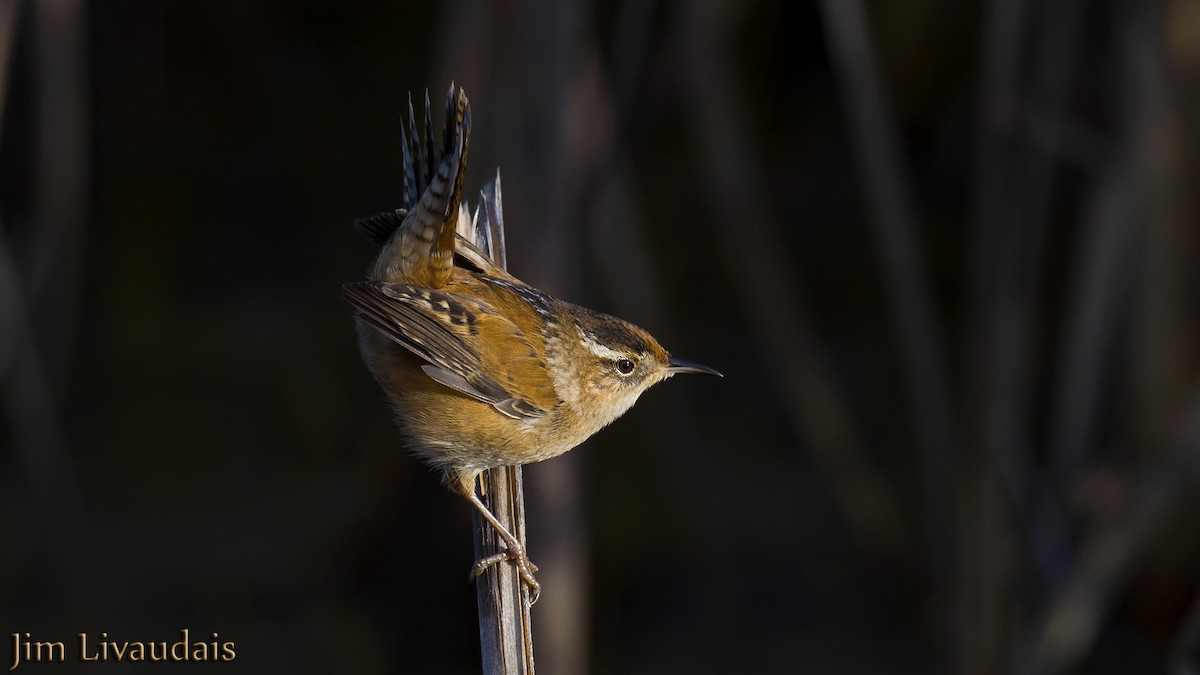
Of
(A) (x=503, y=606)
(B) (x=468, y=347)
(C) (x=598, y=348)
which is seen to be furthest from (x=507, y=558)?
(C) (x=598, y=348)

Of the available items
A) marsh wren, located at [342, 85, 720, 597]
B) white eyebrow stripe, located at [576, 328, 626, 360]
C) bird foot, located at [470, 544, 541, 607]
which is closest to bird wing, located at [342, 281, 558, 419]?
marsh wren, located at [342, 85, 720, 597]

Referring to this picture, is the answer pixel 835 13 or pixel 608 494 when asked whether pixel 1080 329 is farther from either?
pixel 608 494

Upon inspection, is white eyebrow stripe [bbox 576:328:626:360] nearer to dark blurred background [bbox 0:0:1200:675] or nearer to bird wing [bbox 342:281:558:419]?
bird wing [bbox 342:281:558:419]

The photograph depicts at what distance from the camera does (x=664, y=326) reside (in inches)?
178

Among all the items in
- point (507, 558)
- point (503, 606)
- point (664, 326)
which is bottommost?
point (503, 606)

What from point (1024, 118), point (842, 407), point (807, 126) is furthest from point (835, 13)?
point (807, 126)

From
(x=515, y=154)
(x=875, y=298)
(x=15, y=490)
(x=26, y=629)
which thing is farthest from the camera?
(x=875, y=298)

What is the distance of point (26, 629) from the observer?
175 inches

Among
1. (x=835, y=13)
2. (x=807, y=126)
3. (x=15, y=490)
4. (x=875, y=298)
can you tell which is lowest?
(x=15, y=490)

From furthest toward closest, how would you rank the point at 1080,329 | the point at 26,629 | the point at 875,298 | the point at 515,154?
the point at 875,298
the point at 26,629
the point at 1080,329
the point at 515,154

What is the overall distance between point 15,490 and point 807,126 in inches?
152

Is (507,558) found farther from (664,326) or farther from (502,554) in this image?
(664,326)

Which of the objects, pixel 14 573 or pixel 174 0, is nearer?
pixel 14 573

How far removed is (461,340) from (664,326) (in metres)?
1.92
